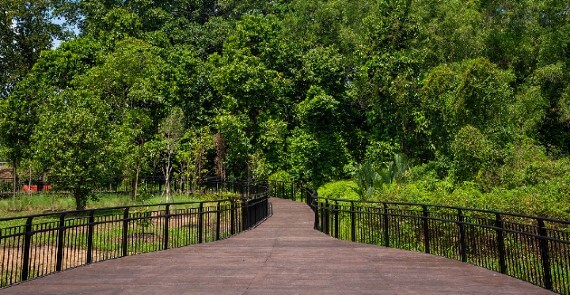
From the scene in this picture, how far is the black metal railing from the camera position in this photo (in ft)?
30.7

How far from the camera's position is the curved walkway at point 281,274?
7.48 meters

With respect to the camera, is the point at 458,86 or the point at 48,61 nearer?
the point at 458,86

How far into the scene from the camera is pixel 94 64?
45469 mm

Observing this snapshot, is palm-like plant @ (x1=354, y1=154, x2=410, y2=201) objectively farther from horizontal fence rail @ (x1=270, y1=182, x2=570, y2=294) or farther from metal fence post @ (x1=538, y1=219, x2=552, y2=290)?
metal fence post @ (x1=538, y1=219, x2=552, y2=290)

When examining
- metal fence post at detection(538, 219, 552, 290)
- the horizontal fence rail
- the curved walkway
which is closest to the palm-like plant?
the horizontal fence rail

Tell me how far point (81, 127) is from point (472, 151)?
21461 millimetres

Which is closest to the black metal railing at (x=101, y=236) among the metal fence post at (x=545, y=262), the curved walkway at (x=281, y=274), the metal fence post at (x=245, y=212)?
the metal fence post at (x=245, y=212)

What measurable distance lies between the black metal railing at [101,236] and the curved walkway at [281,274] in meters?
0.68

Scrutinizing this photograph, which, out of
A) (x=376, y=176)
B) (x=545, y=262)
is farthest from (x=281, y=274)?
(x=376, y=176)

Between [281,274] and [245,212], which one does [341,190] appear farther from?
[281,274]

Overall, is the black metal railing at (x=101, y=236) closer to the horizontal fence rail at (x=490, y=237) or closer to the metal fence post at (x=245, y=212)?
the metal fence post at (x=245, y=212)

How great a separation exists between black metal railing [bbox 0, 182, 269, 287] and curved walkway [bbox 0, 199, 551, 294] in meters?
0.68

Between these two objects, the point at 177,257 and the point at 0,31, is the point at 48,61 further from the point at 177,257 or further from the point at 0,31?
the point at 177,257

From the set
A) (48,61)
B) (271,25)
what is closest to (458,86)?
(271,25)
